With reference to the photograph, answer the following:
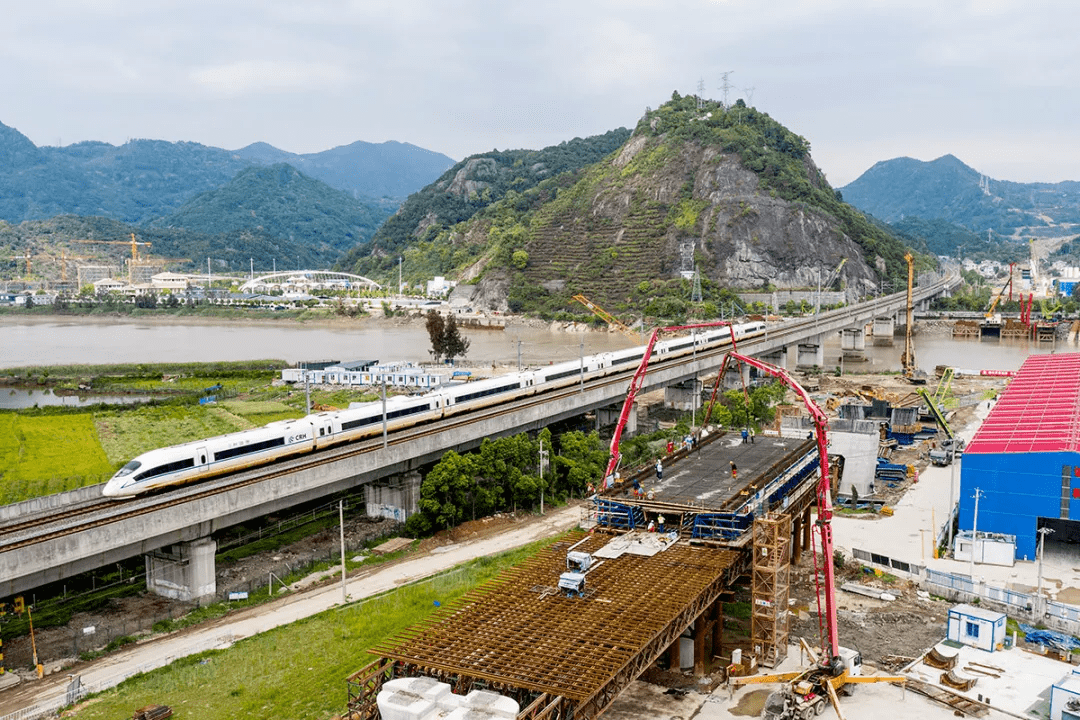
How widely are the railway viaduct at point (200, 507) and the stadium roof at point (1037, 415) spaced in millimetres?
24317

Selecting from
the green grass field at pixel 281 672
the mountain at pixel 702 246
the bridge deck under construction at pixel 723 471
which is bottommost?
the green grass field at pixel 281 672

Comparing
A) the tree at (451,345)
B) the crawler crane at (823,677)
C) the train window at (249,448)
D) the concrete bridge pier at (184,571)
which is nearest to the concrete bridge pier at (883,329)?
A: the tree at (451,345)

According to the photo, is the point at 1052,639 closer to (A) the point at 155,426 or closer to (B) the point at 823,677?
(B) the point at 823,677

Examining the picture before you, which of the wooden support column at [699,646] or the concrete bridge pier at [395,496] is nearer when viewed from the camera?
the wooden support column at [699,646]

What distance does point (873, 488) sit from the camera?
48.9 meters

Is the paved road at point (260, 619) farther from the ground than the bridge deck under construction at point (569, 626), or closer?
closer

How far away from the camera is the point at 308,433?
41.5 metres

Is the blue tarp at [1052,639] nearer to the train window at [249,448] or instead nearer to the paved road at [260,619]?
the paved road at [260,619]

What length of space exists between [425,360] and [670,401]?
45120 millimetres

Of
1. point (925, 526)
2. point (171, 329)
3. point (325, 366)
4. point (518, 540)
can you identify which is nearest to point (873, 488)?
point (925, 526)

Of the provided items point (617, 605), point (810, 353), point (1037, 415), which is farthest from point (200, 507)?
point (810, 353)

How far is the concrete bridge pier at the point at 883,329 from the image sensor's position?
140 meters

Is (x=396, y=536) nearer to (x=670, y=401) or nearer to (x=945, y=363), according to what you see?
(x=670, y=401)

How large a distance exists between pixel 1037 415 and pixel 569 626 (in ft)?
117
